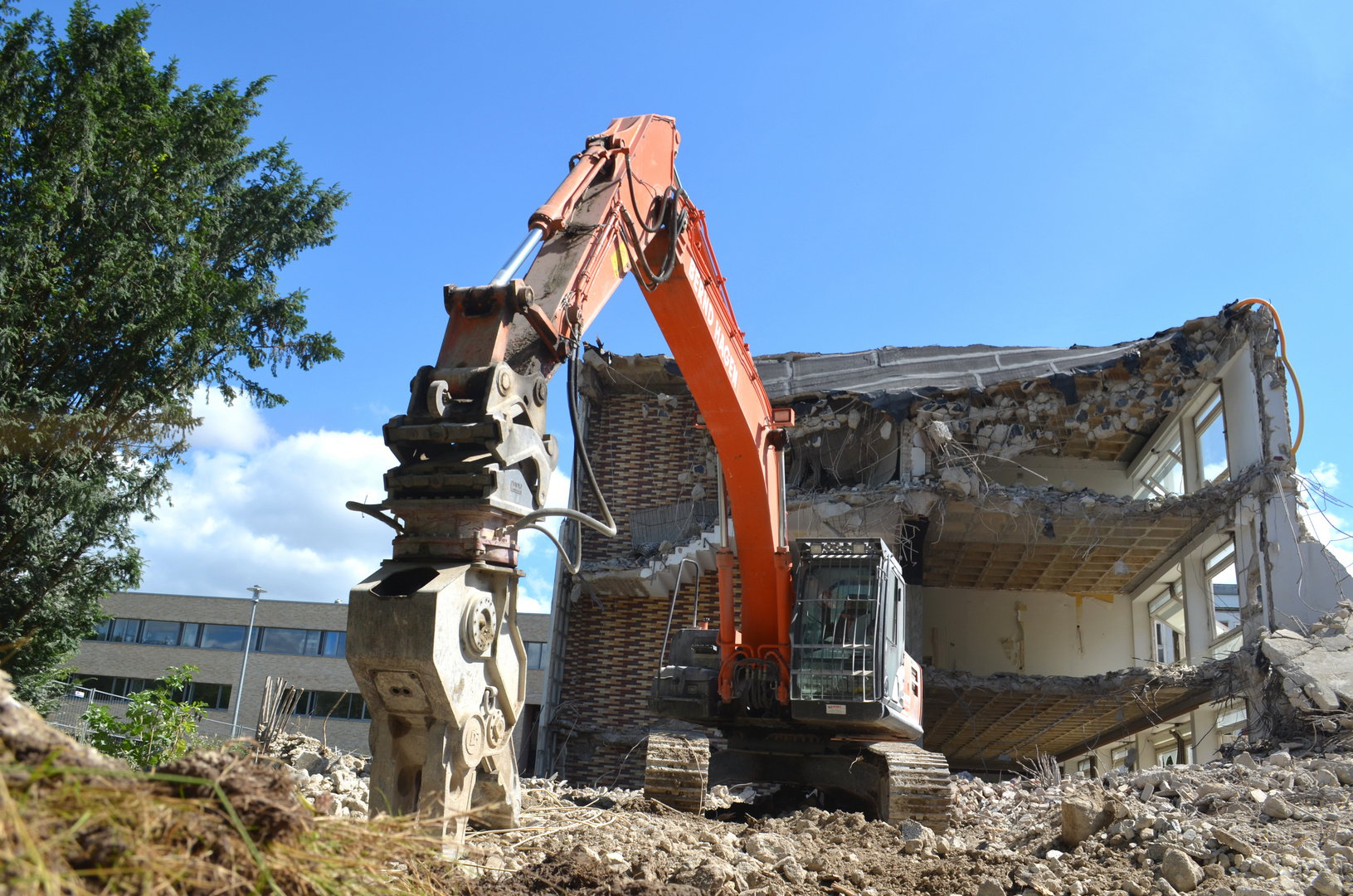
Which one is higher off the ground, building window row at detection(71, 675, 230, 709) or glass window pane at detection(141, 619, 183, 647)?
glass window pane at detection(141, 619, 183, 647)

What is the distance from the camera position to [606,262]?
5762 millimetres

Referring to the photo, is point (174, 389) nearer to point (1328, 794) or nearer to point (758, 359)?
point (758, 359)

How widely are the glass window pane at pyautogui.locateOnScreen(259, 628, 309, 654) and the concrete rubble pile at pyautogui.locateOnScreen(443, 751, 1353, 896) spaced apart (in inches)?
1289

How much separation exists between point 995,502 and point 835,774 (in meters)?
5.91

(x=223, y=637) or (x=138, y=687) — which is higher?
(x=223, y=637)

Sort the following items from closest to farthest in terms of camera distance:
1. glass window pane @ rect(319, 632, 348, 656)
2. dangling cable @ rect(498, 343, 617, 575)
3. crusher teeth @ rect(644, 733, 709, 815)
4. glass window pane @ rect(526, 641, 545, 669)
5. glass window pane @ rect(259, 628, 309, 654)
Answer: dangling cable @ rect(498, 343, 617, 575), crusher teeth @ rect(644, 733, 709, 815), glass window pane @ rect(526, 641, 545, 669), glass window pane @ rect(319, 632, 348, 656), glass window pane @ rect(259, 628, 309, 654)

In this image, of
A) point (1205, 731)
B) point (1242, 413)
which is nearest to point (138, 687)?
point (1205, 731)

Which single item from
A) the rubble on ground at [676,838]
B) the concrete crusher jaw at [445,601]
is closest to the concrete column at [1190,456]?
the rubble on ground at [676,838]

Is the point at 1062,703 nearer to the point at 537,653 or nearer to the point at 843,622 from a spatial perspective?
the point at 843,622

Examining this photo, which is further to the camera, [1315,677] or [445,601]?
[1315,677]

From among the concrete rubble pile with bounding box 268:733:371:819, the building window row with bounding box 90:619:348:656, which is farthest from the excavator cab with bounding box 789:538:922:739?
the building window row with bounding box 90:619:348:656

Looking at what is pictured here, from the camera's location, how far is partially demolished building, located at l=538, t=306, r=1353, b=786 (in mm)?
12539

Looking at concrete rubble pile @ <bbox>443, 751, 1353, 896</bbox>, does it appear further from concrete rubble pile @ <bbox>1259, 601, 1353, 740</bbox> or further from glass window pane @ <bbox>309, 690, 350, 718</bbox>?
glass window pane @ <bbox>309, 690, 350, 718</bbox>

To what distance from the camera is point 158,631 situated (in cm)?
3809
